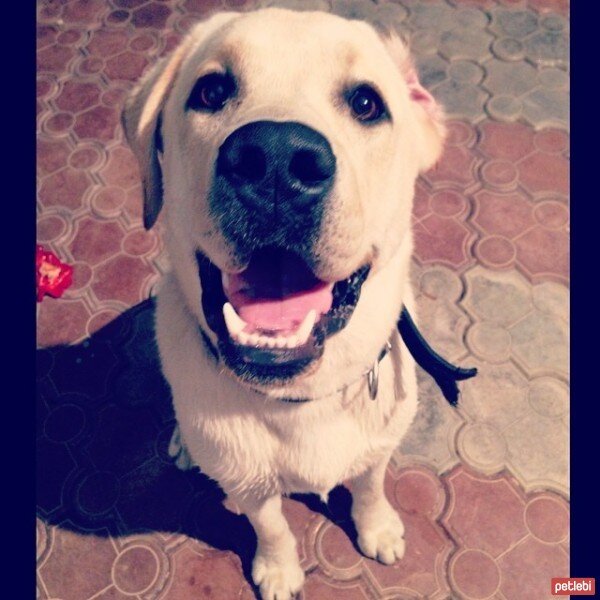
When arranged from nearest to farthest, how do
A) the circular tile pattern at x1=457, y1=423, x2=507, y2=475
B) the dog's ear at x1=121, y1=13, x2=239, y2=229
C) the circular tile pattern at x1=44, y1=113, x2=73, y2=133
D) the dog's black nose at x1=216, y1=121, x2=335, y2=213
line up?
the dog's black nose at x1=216, y1=121, x2=335, y2=213 < the dog's ear at x1=121, y1=13, x2=239, y2=229 < the circular tile pattern at x1=457, y1=423, x2=507, y2=475 < the circular tile pattern at x1=44, y1=113, x2=73, y2=133

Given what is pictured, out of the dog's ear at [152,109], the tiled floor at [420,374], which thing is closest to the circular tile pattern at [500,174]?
the tiled floor at [420,374]

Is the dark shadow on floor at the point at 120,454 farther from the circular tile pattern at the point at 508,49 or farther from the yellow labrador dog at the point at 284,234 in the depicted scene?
the circular tile pattern at the point at 508,49

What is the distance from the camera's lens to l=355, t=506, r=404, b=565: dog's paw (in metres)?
2.78

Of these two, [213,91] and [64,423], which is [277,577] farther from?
[213,91]

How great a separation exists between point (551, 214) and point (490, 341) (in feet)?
3.90

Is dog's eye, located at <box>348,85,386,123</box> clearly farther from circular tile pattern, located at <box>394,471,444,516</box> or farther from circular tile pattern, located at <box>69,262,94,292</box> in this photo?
circular tile pattern, located at <box>69,262,94,292</box>

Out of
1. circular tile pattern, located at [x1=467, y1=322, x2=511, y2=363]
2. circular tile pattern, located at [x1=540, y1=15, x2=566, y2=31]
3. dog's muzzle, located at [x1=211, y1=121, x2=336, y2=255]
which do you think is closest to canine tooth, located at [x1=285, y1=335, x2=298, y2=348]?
dog's muzzle, located at [x1=211, y1=121, x2=336, y2=255]

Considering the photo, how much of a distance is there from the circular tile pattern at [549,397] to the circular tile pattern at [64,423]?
2685 millimetres

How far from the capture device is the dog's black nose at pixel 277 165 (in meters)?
1.39

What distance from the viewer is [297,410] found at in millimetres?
2010

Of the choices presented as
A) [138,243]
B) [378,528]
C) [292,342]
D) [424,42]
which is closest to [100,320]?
[138,243]

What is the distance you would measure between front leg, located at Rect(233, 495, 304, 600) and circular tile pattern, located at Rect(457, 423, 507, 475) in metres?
1.09

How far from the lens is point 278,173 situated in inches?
55.3
